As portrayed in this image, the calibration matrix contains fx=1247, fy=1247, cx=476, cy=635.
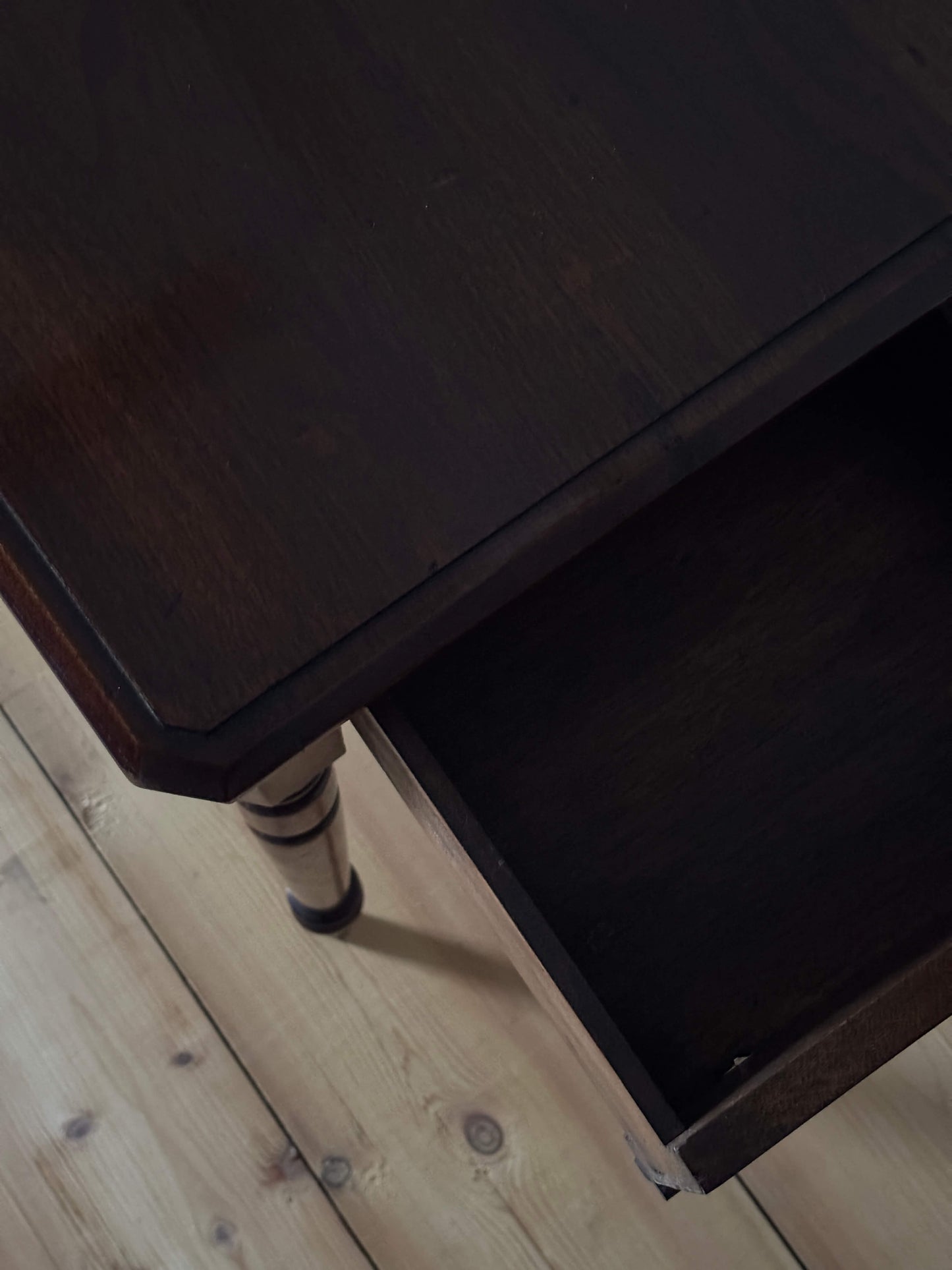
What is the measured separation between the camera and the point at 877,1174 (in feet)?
2.65

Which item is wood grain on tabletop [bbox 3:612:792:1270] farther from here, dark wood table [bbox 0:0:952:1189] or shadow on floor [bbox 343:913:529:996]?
dark wood table [bbox 0:0:952:1189]

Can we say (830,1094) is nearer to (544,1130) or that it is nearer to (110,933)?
(544,1130)

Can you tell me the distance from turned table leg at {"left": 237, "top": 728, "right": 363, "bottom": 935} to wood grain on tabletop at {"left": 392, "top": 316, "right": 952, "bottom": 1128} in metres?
0.06

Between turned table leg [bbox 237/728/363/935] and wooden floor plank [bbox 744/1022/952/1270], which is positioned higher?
turned table leg [bbox 237/728/363/935]

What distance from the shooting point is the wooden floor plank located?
0.79 meters

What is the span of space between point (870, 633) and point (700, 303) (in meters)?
0.19

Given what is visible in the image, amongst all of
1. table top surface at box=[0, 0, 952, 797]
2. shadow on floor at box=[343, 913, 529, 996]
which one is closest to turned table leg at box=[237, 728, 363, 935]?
shadow on floor at box=[343, 913, 529, 996]

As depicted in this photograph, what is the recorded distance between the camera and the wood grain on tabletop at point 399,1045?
79 cm

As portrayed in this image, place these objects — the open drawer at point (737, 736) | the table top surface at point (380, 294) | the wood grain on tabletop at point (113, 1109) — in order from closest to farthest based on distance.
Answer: the table top surface at point (380, 294) → the open drawer at point (737, 736) → the wood grain on tabletop at point (113, 1109)

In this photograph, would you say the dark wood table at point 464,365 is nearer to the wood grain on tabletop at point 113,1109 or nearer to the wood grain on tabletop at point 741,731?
the wood grain on tabletop at point 741,731

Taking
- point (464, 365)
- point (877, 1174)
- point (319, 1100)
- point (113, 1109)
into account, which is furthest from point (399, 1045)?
point (464, 365)

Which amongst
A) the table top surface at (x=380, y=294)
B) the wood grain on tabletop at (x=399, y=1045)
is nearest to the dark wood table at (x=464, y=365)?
the table top surface at (x=380, y=294)

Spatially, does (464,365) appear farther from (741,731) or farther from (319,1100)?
(319,1100)

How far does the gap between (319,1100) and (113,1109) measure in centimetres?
13
